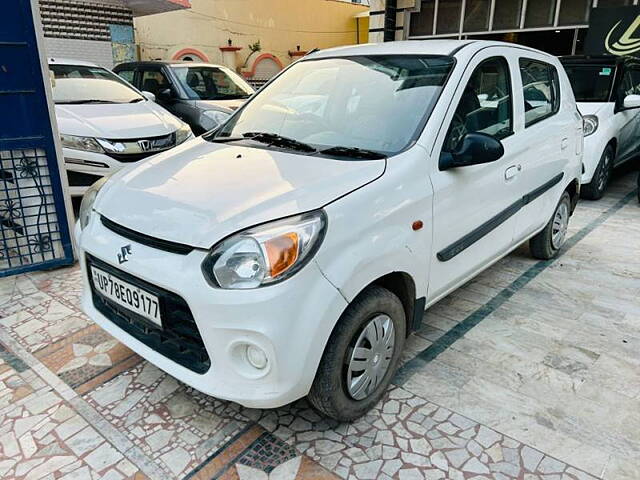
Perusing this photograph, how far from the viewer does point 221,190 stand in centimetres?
207

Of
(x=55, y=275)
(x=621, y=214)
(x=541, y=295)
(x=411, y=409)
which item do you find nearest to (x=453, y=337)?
(x=411, y=409)

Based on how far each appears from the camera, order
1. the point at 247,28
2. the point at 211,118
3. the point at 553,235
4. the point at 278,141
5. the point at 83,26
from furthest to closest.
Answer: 1. the point at 247,28
2. the point at 83,26
3. the point at 211,118
4. the point at 553,235
5. the point at 278,141

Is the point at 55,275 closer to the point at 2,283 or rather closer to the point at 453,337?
the point at 2,283

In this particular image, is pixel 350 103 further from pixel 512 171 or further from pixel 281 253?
pixel 281 253

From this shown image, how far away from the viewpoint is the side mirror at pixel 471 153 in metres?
2.35

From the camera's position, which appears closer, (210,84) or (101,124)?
(101,124)

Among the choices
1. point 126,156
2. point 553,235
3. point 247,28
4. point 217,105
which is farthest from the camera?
point 247,28

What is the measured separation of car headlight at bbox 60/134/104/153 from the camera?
15.1 feet

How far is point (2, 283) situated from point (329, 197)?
289cm

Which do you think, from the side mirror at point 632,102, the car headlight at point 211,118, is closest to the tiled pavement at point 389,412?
the side mirror at point 632,102

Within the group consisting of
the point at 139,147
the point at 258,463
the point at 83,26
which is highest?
the point at 83,26

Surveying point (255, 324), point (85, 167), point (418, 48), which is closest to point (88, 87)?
point (85, 167)

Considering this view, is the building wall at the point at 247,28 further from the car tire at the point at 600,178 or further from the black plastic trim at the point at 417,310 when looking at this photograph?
the black plastic trim at the point at 417,310

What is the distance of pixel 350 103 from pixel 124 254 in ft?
4.72
